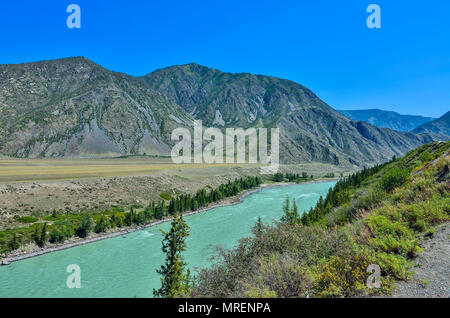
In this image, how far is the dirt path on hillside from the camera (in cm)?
635

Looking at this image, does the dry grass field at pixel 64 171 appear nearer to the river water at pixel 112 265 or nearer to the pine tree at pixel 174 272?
the river water at pixel 112 265

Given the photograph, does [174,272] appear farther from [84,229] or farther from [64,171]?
[64,171]

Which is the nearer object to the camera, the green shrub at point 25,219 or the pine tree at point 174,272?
the pine tree at point 174,272

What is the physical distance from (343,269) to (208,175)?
83.8 m

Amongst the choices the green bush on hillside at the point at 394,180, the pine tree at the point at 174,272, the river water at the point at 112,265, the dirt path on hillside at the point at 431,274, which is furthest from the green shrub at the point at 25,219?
the green bush on hillside at the point at 394,180

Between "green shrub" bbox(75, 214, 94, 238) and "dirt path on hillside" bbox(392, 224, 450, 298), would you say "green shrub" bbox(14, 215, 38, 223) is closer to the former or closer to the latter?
"green shrub" bbox(75, 214, 94, 238)

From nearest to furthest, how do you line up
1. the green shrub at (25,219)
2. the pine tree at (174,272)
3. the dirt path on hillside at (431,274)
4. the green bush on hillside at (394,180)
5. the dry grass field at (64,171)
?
the dirt path on hillside at (431,274) < the pine tree at (174,272) < the green bush on hillside at (394,180) < the green shrub at (25,219) < the dry grass field at (64,171)

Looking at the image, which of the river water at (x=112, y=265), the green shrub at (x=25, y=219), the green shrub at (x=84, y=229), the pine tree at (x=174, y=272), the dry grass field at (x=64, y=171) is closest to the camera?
the pine tree at (x=174, y=272)

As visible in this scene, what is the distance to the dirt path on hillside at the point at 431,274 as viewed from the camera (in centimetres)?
635

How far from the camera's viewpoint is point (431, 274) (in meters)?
7.12

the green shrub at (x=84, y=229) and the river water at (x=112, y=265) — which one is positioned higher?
the green shrub at (x=84, y=229)

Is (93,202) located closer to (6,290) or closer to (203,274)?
(6,290)

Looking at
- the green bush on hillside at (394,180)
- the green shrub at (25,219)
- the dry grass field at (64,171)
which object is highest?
the green bush on hillside at (394,180)
